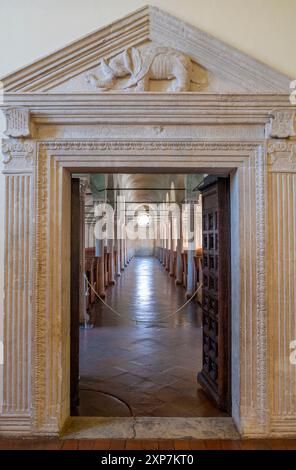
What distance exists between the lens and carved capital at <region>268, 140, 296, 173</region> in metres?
2.90

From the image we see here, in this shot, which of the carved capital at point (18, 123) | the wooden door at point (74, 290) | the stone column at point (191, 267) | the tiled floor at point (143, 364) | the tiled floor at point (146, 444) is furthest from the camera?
the stone column at point (191, 267)

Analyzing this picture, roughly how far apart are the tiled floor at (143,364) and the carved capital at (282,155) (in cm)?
251

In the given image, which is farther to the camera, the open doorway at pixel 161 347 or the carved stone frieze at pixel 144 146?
the open doorway at pixel 161 347

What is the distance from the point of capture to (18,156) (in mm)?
2889

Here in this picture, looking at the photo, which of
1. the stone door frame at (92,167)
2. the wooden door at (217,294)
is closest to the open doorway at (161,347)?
the wooden door at (217,294)

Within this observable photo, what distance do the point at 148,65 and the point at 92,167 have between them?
3.38ft

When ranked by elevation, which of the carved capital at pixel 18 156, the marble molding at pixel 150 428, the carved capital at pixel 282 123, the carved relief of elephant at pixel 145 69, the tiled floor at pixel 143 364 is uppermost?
the carved relief of elephant at pixel 145 69

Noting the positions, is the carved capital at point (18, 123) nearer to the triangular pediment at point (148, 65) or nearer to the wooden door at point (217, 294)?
the triangular pediment at point (148, 65)

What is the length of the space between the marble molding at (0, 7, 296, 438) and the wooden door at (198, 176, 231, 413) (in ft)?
1.54

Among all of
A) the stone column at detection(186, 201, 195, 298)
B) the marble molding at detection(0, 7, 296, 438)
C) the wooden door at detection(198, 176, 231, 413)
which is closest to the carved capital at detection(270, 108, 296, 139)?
the marble molding at detection(0, 7, 296, 438)

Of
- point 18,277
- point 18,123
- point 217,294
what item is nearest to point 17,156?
point 18,123

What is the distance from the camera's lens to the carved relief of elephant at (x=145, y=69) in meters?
2.91

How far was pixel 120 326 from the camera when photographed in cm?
678
